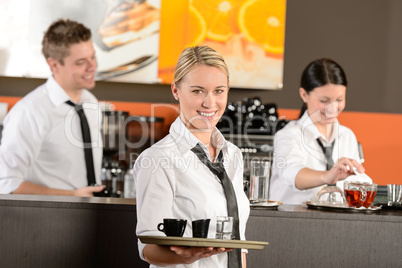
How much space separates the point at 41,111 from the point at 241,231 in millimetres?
1594

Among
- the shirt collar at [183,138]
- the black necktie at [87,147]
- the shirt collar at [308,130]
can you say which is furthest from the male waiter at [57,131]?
the shirt collar at [183,138]

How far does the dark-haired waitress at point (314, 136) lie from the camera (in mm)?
2822

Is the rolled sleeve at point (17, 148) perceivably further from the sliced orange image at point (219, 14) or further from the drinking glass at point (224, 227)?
the sliced orange image at point (219, 14)

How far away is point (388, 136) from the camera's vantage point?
4.78 metres

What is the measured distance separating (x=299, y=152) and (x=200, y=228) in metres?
1.42

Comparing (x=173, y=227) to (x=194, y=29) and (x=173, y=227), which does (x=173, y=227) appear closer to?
(x=173, y=227)

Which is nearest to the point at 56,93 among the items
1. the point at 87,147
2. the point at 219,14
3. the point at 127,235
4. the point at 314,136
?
the point at 87,147

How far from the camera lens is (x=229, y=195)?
1665 millimetres

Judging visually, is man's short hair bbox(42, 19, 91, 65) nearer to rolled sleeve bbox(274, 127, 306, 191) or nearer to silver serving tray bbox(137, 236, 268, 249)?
rolled sleeve bbox(274, 127, 306, 191)

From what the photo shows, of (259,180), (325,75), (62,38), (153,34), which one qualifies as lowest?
(259,180)

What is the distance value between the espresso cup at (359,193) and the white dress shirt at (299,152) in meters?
0.56

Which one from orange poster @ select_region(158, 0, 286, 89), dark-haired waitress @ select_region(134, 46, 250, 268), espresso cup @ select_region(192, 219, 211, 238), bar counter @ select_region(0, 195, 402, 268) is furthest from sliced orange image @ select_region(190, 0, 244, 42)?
espresso cup @ select_region(192, 219, 211, 238)

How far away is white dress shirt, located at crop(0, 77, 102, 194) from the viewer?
111 inches

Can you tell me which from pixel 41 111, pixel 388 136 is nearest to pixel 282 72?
pixel 388 136
